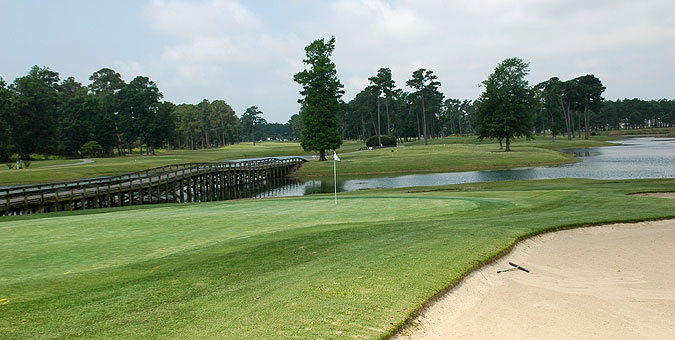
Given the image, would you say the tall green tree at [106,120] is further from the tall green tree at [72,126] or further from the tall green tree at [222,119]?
the tall green tree at [222,119]

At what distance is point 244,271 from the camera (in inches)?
312

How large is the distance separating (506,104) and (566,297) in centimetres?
7595

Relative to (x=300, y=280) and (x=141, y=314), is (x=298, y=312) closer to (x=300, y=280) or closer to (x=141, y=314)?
(x=300, y=280)

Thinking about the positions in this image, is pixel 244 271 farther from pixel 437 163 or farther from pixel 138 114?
pixel 138 114

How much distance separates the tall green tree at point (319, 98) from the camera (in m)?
64.8

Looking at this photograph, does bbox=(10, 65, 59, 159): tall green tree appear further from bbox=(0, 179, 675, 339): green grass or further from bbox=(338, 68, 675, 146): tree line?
bbox=(0, 179, 675, 339): green grass

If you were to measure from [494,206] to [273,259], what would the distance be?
1111 cm

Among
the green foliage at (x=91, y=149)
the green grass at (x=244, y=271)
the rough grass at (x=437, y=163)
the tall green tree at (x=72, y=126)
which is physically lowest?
the rough grass at (x=437, y=163)

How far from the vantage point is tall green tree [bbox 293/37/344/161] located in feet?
213

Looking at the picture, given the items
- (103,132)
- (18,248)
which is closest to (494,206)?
(18,248)

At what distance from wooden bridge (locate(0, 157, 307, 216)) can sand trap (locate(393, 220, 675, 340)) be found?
28.8 meters

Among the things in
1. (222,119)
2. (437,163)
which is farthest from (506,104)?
(222,119)

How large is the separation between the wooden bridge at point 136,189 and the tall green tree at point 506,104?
1402 inches

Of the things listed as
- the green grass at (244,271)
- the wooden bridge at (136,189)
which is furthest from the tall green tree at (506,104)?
the green grass at (244,271)
